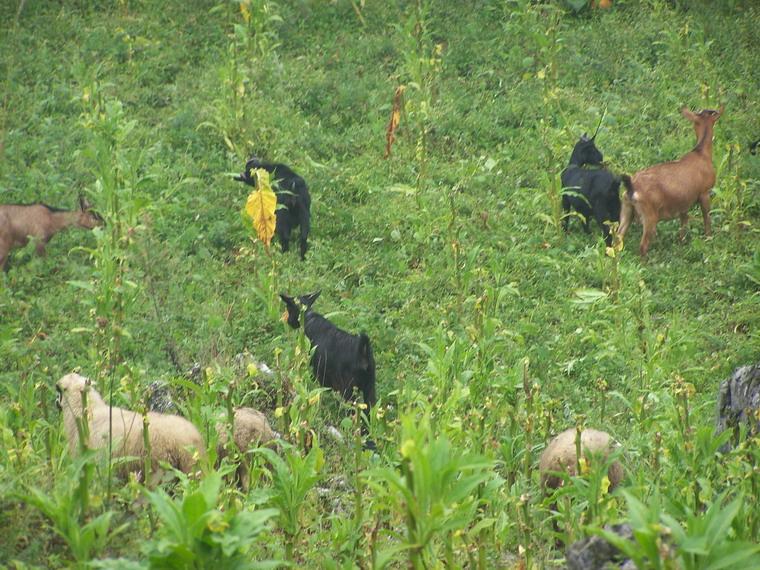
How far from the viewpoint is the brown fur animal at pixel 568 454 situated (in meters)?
5.87

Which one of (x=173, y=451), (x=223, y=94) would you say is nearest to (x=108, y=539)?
(x=173, y=451)

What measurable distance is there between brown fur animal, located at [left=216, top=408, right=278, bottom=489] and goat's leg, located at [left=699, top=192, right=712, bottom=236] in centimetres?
540

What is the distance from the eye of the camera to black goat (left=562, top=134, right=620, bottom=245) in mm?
10289

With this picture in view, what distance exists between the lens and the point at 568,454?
589 cm

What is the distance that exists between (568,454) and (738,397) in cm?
145

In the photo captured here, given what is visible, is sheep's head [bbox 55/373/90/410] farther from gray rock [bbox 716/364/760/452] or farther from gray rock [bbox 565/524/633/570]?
gray rock [bbox 716/364/760/452]

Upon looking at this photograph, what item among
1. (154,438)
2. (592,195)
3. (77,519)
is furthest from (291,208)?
(77,519)

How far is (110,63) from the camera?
13383mm

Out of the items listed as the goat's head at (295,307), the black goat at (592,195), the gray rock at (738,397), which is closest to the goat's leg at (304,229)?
the goat's head at (295,307)

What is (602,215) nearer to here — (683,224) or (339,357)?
(683,224)

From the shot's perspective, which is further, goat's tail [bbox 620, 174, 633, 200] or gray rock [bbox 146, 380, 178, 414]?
goat's tail [bbox 620, 174, 633, 200]

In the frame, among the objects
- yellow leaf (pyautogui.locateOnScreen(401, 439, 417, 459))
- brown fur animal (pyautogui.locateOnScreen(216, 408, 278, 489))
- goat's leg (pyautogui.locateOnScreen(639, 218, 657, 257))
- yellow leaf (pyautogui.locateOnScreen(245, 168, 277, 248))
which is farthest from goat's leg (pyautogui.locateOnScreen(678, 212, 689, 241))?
yellow leaf (pyautogui.locateOnScreen(401, 439, 417, 459))

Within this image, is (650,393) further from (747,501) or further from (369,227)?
(369,227)

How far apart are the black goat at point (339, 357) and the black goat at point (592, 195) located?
123 inches
